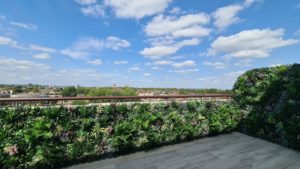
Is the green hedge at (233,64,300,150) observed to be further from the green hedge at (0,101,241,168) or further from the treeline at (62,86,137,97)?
the treeline at (62,86,137,97)

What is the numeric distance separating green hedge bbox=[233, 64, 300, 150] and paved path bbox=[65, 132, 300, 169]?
344mm

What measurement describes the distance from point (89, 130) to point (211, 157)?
6.79ft

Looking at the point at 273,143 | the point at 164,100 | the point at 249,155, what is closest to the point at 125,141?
the point at 164,100

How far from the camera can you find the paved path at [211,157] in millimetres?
2938

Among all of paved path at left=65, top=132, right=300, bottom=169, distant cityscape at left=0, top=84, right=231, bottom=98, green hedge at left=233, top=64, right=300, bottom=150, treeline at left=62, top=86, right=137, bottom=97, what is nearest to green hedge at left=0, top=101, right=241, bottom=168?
paved path at left=65, top=132, right=300, bottom=169

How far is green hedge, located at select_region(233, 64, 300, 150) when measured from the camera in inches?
155

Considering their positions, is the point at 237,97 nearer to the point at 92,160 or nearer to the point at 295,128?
the point at 295,128

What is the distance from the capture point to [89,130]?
129 inches

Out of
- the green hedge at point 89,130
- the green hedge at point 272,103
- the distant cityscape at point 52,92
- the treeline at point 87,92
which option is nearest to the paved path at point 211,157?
the green hedge at point 89,130

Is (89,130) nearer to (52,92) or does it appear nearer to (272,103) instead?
(52,92)

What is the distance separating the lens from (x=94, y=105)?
3.59 metres

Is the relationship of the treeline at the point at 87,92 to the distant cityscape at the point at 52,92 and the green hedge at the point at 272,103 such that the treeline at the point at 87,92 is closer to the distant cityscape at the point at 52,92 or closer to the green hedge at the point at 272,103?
the distant cityscape at the point at 52,92

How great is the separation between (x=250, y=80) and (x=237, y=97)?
1.99 feet

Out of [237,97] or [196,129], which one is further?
[237,97]
